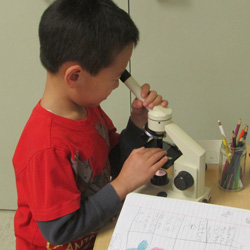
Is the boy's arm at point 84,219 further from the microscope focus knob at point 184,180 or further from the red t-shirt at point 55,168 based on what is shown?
the microscope focus knob at point 184,180

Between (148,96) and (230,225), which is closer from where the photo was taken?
(230,225)

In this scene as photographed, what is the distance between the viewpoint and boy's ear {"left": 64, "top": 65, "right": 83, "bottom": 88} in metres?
0.71

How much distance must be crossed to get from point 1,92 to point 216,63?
0.88 m

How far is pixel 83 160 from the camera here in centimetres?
78

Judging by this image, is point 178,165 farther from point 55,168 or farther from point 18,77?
point 18,77

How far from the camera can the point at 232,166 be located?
79 centimetres

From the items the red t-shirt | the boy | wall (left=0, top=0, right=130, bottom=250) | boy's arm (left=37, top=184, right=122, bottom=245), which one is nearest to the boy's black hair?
the boy

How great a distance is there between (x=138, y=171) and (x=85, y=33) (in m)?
0.31

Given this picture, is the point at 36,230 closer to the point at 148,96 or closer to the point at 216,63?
the point at 148,96

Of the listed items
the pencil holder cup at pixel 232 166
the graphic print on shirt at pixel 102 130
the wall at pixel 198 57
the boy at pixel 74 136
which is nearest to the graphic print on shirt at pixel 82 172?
the boy at pixel 74 136

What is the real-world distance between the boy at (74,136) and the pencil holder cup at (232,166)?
148 millimetres

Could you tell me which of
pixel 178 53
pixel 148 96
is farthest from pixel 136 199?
pixel 178 53

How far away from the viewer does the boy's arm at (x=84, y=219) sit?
69cm

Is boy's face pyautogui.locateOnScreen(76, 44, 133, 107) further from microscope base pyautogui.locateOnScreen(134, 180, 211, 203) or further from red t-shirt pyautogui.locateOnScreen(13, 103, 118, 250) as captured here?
microscope base pyautogui.locateOnScreen(134, 180, 211, 203)
